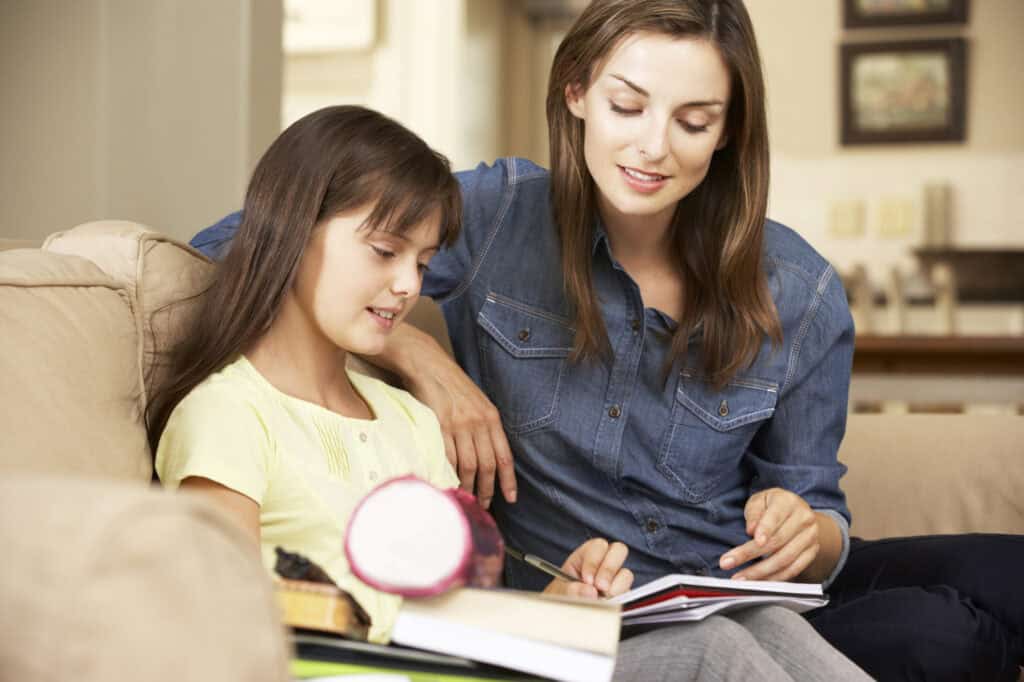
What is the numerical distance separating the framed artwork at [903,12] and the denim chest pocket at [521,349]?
4.12 metres

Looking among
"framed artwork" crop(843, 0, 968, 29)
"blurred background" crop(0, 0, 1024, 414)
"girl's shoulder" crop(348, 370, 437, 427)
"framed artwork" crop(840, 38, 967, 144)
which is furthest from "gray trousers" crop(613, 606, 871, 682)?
"framed artwork" crop(843, 0, 968, 29)

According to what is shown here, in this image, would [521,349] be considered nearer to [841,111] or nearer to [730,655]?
[730,655]

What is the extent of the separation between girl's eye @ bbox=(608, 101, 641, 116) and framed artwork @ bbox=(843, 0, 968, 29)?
4131mm

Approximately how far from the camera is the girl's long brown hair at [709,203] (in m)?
1.51

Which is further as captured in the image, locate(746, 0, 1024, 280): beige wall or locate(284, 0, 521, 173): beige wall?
locate(746, 0, 1024, 280): beige wall

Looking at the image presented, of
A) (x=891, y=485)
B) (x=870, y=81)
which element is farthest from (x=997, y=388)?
(x=870, y=81)

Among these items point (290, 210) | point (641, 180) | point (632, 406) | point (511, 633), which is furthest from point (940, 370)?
point (511, 633)

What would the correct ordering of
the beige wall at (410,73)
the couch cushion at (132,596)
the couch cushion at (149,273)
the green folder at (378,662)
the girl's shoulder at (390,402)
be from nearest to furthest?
the couch cushion at (132,596)
the green folder at (378,662)
the couch cushion at (149,273)
the girl's shoulder at (390,402)
the beige wall at (410,73)

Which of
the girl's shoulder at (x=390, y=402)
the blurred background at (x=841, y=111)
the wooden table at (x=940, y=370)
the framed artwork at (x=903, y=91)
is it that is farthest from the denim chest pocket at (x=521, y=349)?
the framed artwork at (x=903, y=91)

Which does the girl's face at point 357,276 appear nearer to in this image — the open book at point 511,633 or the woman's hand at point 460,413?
the woman's hand at point 460,413

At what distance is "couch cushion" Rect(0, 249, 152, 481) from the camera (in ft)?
3.30

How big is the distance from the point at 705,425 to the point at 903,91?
13.3 feet

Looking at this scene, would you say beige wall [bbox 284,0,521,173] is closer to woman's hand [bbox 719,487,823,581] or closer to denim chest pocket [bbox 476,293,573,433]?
denim chest pocket [bbox 476,293,573,433]

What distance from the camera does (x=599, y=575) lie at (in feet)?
4.38
